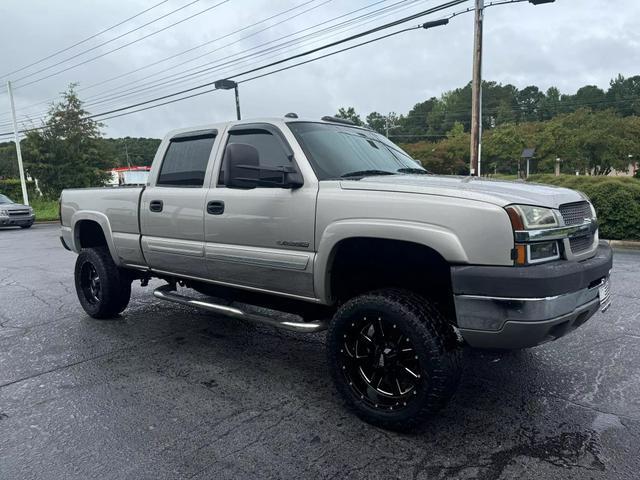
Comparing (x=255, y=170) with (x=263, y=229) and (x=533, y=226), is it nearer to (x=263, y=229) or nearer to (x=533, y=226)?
(x=263, y=229)

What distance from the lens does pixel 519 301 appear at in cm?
252

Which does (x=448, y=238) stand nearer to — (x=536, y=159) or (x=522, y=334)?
(x=522, y=334)

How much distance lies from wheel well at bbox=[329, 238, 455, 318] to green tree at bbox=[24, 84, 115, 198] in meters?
27.7

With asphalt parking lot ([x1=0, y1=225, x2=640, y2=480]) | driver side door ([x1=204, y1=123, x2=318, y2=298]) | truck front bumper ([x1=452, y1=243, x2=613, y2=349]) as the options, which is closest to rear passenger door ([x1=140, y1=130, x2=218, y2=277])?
driver side door ([x1=204, y1=123, x2=318, y2=298])

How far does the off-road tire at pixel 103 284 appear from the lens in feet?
17.0

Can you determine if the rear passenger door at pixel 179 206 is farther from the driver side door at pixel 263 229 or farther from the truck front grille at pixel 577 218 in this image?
the truck front grille at pixel 577 218

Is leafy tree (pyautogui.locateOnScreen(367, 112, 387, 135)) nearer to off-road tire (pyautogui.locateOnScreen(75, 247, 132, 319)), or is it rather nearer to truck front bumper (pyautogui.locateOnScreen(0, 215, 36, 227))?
truck front bumper (pyautogui.locateOnScreen(0, 215, 36, 227))

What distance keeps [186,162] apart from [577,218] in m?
3.19

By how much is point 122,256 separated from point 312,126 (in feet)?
8.03

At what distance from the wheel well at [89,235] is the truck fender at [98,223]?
2cm

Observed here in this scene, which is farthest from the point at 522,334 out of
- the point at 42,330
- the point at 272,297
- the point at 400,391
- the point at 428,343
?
the point at 42,330

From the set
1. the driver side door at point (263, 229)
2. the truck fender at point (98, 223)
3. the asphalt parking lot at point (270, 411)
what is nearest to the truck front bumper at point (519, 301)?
the asphalt parking lot at point (270, 411)

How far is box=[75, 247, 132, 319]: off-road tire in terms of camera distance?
5.17 metres

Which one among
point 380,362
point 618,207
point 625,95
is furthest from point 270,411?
point 625,95
